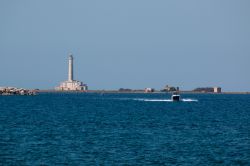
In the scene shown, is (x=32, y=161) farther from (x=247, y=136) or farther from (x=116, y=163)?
(x=247, y=136)

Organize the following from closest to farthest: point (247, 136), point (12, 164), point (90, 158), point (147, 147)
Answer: point (12, 164)
point (90, 158)
point (147, 147)
point (247, 136)

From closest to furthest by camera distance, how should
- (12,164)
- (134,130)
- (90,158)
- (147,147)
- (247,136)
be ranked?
1. (12,164)
2. (90,158)
3. (147,147)
4. (247,136)
5. (134,130)

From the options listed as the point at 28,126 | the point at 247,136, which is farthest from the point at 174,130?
the point at 28,126

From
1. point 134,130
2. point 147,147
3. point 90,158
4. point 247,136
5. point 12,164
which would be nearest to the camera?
point 12,164

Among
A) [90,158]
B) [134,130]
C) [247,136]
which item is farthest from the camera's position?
[134,130]

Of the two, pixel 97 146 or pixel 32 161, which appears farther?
pixel 97 146

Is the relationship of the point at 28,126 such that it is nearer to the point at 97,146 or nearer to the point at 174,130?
the point at 174,130

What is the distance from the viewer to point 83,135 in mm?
60000

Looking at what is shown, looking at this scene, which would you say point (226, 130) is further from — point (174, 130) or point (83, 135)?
point (83, 135)

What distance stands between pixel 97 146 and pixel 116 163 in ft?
29.9

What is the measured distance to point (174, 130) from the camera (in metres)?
67.3

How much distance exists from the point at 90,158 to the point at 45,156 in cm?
333

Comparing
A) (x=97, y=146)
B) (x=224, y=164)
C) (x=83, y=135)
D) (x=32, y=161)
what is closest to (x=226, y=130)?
(x=83, y=135)

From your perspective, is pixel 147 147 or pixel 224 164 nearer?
pixel 224 164
